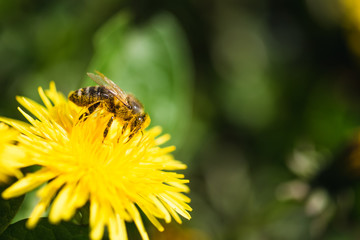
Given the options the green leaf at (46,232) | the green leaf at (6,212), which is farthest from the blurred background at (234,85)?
the green leaf at (6,212)

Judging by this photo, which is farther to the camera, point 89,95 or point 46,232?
point 89,95

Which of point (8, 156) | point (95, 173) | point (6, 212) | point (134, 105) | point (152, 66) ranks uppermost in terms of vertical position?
point (152, 66)

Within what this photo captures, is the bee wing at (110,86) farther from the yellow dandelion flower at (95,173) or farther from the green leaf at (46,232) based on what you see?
the green leaf at (46,232)

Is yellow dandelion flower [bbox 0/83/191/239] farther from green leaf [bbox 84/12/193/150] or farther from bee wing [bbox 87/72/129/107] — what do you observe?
green leaf [bbox 84/12/193/150]

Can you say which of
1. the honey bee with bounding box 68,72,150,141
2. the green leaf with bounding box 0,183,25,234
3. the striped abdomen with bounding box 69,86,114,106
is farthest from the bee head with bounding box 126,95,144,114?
the green leaf with bounding box 0,183,25,234

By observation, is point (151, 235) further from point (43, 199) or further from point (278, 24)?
point (278, 24)

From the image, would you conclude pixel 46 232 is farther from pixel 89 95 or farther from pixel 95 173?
pixel 89 95

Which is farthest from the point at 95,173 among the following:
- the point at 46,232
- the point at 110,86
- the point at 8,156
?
the point at 110,86
